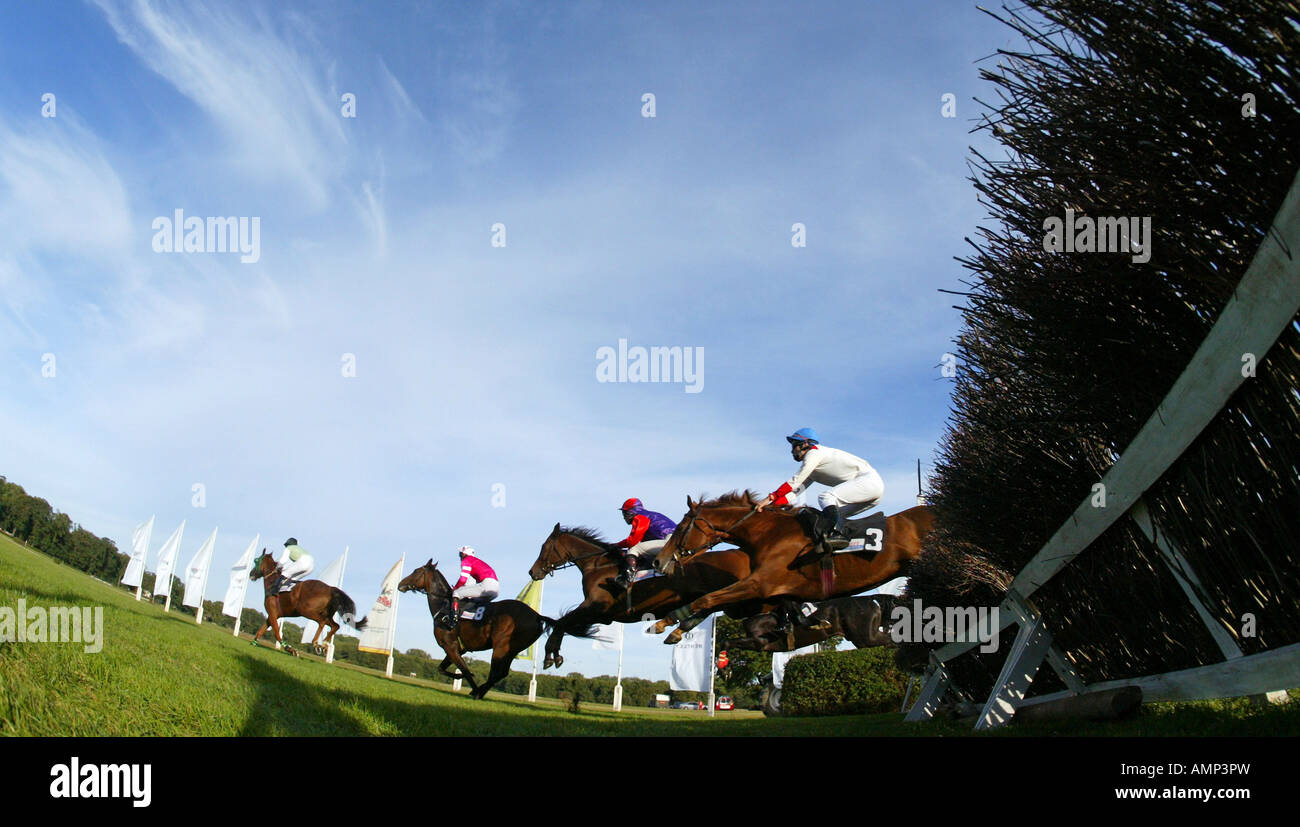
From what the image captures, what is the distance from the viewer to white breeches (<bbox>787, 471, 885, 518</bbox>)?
8.16 metres

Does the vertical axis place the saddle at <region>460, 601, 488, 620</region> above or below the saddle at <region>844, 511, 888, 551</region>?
below

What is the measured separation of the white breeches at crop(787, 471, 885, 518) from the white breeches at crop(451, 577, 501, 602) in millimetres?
7100

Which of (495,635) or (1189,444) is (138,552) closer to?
(495,635)

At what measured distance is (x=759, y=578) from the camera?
827cm

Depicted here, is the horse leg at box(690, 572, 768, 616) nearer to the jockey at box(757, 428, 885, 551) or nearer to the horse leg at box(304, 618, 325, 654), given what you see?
the jockey at box(757, 428, 885, 551)

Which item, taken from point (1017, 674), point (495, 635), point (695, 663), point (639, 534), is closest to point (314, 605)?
point (495, 635)

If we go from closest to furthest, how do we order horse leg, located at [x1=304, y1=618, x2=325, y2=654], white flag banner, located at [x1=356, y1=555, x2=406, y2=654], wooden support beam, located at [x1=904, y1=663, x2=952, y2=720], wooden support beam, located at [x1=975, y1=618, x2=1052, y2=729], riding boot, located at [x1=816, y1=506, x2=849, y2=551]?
1. wooden support beam, located at [x1=975, y1=618, x2=1052, y2=729]
2. riding boot, located at [x1=816, y1=506, x2=849, y2=551]
3. wooden support beam, located at [x1=904, y1=663, x2=952, y2=720]
4. horse leg, located at [x1=304, y1=618, x2=325, y2=654]
5. white flag banner, located at [x1=356, y1=555, x2=406, y2=654]

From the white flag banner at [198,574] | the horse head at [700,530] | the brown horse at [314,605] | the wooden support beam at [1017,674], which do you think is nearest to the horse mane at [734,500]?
the horse head at [700,530]

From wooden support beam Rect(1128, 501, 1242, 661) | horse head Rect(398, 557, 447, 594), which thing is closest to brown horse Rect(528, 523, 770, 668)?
horse head Rect(398, 557, 447, 594)

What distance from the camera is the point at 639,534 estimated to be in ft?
35.3

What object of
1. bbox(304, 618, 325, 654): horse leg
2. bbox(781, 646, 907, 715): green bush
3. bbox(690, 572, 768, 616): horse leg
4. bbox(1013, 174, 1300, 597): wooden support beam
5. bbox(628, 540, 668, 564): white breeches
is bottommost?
bbox(781, 646, 907, 715): green bush

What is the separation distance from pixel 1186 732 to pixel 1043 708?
1348 mm
